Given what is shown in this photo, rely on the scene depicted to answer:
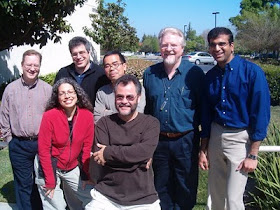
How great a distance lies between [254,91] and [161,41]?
38.6 inches

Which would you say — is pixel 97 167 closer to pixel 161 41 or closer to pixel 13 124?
pixel 13 124

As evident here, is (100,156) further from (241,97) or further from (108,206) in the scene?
(241,97)

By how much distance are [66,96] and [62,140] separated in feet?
1.32

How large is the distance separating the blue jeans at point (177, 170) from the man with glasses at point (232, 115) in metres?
0.20

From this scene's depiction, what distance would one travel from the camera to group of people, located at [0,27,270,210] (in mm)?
2807

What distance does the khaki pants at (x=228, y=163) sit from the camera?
301 centimetres

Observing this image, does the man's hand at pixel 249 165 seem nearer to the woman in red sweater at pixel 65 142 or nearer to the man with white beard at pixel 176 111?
the man with white beard at pixel 176 111

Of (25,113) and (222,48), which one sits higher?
(222,48)

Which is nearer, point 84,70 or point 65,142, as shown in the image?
point 65,142

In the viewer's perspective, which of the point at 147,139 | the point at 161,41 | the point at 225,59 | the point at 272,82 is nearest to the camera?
the point at 147,139

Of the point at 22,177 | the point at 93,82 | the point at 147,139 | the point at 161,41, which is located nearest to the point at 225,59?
the point at 161,41

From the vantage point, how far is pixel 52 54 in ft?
51.2

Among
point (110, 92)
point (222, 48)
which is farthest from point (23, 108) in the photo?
point (222, 48)

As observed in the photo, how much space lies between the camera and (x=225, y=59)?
118 inches
